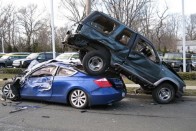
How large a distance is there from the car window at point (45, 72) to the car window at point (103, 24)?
5.94 feet

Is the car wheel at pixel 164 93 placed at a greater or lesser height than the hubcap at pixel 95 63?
lesser

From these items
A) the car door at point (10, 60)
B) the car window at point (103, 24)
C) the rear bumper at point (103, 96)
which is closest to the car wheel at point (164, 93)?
the rear bumper at point (103, 96)

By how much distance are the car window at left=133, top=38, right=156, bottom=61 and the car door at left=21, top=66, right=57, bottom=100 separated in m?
2.77

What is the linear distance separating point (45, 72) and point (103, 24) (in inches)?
91.6

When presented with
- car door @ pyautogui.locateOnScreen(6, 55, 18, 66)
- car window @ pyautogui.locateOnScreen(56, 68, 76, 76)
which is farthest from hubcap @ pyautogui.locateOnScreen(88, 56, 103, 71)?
car door @ pyautogui.locateOnScreen(6, 55, 18, 66)

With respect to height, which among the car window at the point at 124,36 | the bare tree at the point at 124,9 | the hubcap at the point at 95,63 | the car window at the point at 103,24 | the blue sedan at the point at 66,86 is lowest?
the blue sedan at the point at 66,86

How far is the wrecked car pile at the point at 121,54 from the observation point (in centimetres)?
1013

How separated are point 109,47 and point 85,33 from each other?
2.75ft

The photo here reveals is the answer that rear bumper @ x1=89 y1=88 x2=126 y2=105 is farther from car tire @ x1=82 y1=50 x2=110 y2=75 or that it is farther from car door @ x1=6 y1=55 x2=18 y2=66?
car door @ x1=6 y1=55 x2=18 y2=66

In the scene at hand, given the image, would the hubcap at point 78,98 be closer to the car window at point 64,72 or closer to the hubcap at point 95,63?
the car window at point 64,72

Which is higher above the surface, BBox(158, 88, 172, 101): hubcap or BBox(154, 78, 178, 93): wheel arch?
BBox(154, 78, 178, 93): wheel arch

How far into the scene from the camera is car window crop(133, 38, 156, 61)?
10.7 meters

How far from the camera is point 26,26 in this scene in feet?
269

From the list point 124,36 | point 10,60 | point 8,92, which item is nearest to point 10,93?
point 8,92
